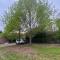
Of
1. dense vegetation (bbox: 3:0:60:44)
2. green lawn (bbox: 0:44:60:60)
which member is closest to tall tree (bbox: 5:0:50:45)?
dense vegetation (bbox: 3:0:60:44)

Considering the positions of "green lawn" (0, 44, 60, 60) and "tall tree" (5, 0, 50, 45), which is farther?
"tall tree" (5, 0, 50, 45)

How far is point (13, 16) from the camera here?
160ft

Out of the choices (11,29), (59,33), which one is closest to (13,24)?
(11,29)

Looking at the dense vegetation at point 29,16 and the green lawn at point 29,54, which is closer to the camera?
the green lawn at point 29,54

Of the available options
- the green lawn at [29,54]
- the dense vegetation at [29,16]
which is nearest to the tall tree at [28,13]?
the dense vegetation at [29,16]

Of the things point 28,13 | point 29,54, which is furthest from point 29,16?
point 29,54

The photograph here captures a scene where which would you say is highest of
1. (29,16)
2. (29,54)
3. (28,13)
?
(28,13)

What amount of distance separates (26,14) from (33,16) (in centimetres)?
151

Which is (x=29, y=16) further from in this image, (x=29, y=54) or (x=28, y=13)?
(x=29, y=54)

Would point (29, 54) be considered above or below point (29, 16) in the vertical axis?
below

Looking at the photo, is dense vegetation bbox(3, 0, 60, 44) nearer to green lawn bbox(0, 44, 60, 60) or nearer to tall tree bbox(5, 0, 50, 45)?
tall tree bbox(5, 0, 50, 45)

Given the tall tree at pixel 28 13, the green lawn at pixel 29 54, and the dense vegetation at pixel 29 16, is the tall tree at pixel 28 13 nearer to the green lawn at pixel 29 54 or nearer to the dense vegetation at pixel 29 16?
the dense vegetation at pixel 29 16

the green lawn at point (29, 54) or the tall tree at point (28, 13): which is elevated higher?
the tall tree at point (28, 13)

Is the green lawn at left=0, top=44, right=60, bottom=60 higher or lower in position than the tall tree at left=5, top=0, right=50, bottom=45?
lower
